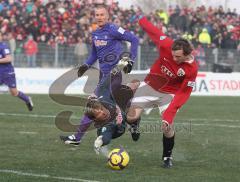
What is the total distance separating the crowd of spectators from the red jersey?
51.5 ft

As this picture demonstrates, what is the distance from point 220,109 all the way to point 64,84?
512 cm

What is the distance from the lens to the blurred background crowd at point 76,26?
25516 mm

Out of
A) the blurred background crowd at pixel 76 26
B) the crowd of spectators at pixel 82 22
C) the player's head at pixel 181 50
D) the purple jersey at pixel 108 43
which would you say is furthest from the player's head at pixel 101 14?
the crowd of spectators at pixel 82 22

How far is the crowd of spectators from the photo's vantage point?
26.2 meters

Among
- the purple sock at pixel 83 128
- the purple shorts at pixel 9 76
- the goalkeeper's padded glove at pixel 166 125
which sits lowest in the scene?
the purple shorts at pixel 9 76

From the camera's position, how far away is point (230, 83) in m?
26.3

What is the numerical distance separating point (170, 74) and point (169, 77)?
0.16m

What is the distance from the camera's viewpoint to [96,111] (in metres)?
10.7

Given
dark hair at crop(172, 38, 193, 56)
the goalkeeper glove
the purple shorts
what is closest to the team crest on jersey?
dark hair at crop(172, 38, 193, 56)

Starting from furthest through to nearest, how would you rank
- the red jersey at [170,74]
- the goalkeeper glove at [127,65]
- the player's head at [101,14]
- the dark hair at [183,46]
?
the player's head at [101,14]
the goalkeeper glove at [127,65]
the red jersey at [170,74]
the dark hair at [183,46]

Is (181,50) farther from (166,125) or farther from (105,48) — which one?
(105,48)

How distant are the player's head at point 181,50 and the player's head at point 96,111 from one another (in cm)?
208

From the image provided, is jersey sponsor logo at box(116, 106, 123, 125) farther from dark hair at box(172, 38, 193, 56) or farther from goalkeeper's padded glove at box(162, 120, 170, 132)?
dark hair at box(172, 38, 193, 56)

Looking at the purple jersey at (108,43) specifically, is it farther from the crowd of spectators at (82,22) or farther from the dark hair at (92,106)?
the crowd of spectators at (82,22)
